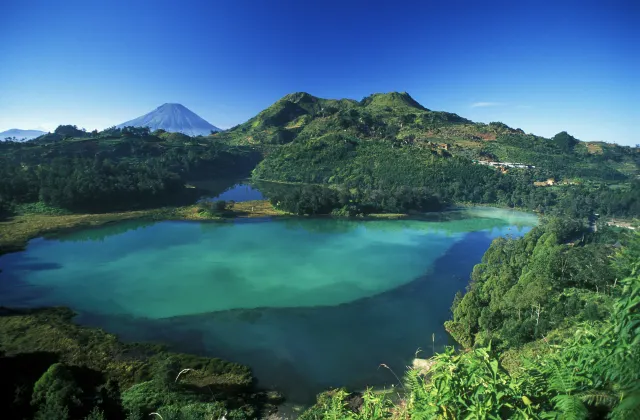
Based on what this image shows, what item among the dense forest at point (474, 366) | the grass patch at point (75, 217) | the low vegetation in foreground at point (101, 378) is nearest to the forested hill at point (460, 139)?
the grass patch at point (75, 217)

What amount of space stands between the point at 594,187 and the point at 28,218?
83055 millimetres

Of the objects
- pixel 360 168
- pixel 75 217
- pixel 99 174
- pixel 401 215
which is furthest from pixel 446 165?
pixel 75 217

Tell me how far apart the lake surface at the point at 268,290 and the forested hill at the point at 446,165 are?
51.7 feet

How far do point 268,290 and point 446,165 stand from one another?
53122 millimetres

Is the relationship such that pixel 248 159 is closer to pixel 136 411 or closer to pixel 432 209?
pixel 432 209

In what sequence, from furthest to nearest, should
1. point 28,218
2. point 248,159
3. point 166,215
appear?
point 248,159
point 166,215
point 28,218

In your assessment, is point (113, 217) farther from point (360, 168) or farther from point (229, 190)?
point (360, 168)

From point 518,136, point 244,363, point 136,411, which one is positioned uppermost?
point 518,136

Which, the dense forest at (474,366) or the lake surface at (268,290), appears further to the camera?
the lake surface at (268,290)

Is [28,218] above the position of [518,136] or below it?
below

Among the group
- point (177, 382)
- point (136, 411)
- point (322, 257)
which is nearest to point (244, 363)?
point (177, 382)

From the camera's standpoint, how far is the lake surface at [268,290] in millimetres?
16953

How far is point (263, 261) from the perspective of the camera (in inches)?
1156

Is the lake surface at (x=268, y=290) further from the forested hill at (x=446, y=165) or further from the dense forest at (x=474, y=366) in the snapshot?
the forested hill at (x=446, y=165)
